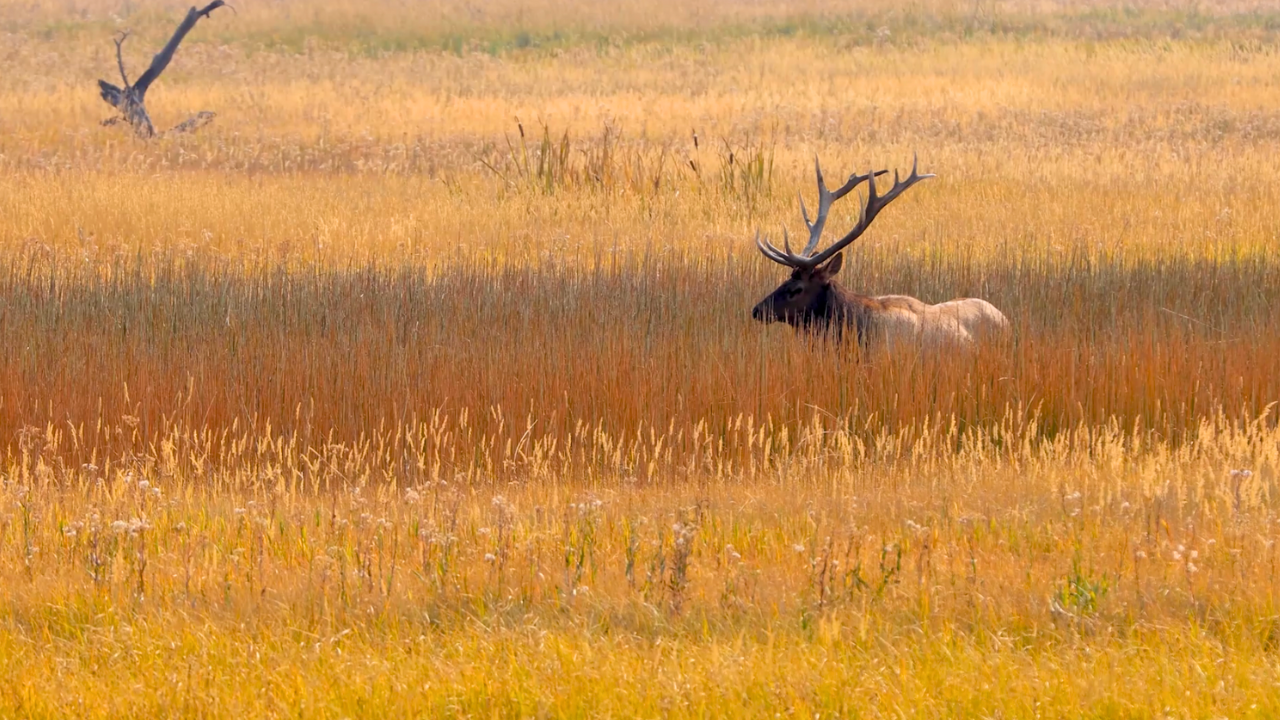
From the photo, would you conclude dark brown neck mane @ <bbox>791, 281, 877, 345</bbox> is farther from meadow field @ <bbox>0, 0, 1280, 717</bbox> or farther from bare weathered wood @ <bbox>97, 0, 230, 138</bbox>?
bare weathered wood @ <bbox>97, 0, 230, 138</bbox>

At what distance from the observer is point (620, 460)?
8.27 m

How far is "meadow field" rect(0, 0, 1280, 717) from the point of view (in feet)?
15.8

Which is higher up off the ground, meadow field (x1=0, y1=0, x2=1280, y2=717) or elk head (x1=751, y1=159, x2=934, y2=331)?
elk head (x1=751, y1=159, x2=934, y2=331)


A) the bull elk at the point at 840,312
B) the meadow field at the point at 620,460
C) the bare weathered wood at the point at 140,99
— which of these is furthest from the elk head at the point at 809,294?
the bare weathered wood at the point at 140,99

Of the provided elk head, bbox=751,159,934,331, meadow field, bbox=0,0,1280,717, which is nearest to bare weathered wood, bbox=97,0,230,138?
meadow field, bbox=0,0,1280,717

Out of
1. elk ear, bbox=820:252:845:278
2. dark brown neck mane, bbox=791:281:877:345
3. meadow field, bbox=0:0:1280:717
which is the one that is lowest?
meadow field, bbox=0:0:1280:717

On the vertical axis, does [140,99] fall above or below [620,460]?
above

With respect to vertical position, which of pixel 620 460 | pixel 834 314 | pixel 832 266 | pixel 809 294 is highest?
pixel 832 266

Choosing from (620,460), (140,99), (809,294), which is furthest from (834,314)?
(140,99)

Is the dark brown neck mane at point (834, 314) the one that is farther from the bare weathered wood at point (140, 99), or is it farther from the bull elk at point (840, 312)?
the bare weathered wood at point (140, 99)

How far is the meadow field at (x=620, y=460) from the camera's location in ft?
15.8

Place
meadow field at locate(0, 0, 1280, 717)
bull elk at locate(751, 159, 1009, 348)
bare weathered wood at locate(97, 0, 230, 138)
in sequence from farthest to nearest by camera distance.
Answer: bare weathered wood at locate(97, 0, 230, 138)
bull elk at locate(751, 159, 1009, 348)
meadow field at locate(0, 0, 1280, 717)

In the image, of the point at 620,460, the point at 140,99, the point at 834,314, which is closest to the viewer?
the point at 620,460

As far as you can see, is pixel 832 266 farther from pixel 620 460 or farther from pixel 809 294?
pixel 620 460
